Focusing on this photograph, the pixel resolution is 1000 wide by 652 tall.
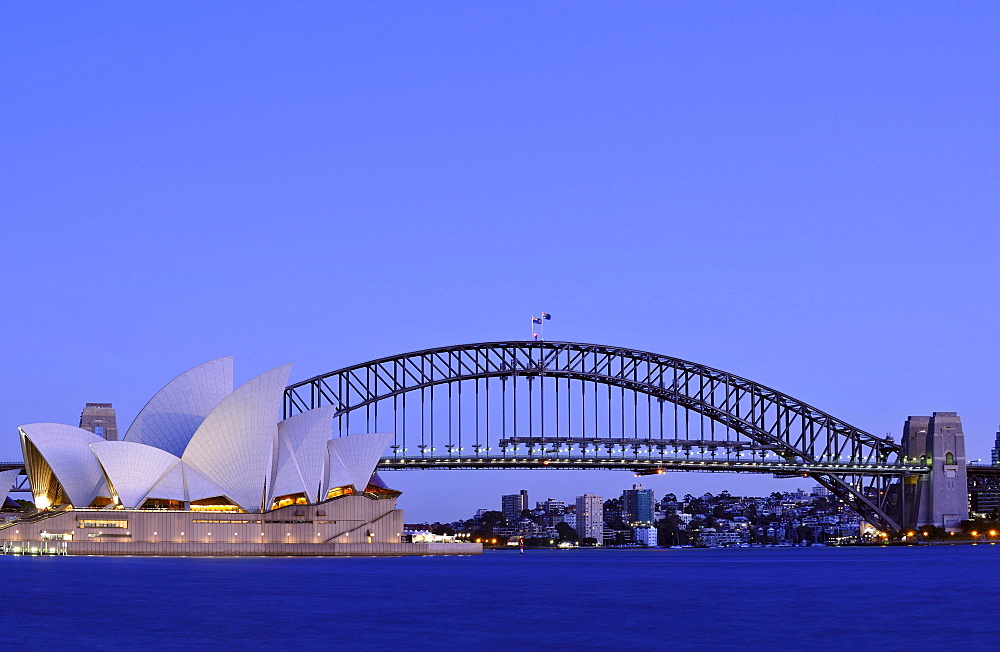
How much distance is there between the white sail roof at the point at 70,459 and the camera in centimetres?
8412

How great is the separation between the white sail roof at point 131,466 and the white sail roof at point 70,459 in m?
2.25

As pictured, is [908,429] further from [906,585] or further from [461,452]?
[906,585]

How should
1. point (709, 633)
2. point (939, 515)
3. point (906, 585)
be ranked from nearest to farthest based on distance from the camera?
point (709, 633) → point (906, 585) → point (939, 515)

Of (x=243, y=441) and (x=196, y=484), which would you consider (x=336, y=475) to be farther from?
(x=196, y=484)

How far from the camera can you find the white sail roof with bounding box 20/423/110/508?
8412 centimetres

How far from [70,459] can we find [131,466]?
16.5ft

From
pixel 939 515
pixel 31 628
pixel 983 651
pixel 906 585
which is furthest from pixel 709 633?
pixel 939 515

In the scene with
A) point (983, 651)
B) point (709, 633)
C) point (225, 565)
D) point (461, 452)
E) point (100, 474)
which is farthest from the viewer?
point (461, 452)

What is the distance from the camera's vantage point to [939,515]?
110m

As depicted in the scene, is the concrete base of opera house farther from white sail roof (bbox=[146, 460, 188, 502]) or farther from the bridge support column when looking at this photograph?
the bridge support column

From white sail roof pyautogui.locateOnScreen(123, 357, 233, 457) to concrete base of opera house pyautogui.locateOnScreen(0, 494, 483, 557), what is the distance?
4.85m

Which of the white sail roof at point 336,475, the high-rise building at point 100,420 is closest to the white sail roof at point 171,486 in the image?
the white sail roof at point 336,475

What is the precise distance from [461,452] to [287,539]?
63.3ft

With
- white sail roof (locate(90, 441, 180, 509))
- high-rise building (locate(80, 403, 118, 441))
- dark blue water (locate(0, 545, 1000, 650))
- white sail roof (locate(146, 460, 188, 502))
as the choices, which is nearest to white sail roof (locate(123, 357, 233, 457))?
white sail roof (locate(146, 460, 188, 502))
